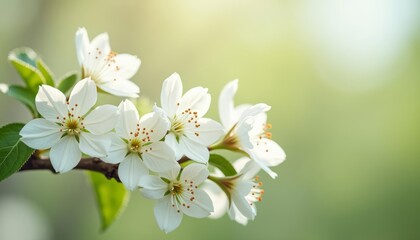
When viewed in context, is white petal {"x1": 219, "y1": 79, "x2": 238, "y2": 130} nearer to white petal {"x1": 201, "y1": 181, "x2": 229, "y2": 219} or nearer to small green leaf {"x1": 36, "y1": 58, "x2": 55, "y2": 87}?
white petal {"x1": 201, "y1": 181, "x2": 229, "y2": 219}

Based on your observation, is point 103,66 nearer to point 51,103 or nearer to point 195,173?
point 51,103

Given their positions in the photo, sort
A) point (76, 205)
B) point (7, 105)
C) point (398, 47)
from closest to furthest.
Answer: point (7, 105)
point (76, 205)
point (398, 47)

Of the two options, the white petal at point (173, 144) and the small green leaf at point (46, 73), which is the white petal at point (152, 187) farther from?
the small green leaf at point (46, 73)

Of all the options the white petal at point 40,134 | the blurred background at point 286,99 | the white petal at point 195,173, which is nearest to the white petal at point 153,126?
the white petal at point 195,173

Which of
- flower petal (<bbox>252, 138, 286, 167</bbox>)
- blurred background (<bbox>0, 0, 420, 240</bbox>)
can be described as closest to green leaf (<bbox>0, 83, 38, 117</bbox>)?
flower petal (<bbox>252, 138, 286, 167</bbox>)

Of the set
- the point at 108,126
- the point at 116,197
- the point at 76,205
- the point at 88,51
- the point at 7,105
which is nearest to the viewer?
the point at 108,126

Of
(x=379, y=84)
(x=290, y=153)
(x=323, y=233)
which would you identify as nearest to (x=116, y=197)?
(x=323, y=233)

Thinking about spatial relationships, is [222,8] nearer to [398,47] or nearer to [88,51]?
[398,47]
